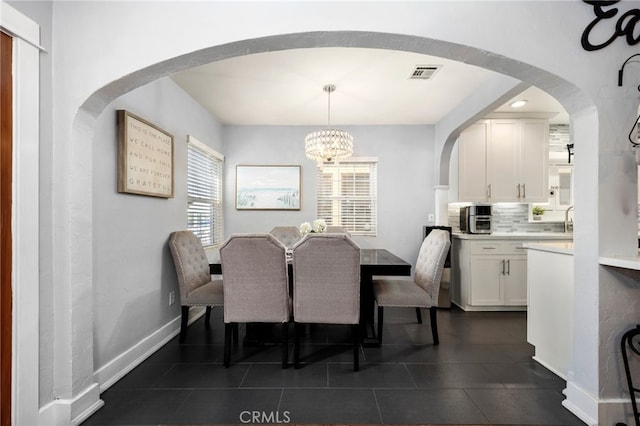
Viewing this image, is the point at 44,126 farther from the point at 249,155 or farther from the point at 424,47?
the point at 249,155

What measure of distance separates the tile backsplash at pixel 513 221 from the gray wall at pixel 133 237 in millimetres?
3726

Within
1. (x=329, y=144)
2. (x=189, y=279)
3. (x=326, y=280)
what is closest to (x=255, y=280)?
(x=326, y=280)

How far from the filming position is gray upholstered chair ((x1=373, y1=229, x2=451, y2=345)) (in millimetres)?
2596

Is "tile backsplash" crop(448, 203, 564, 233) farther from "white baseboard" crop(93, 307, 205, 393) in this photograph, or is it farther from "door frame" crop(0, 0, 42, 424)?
"door frame" crop(0, 0, 42, 424)

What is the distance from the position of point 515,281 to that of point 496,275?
9.1 inches

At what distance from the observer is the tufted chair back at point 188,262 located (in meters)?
2.72

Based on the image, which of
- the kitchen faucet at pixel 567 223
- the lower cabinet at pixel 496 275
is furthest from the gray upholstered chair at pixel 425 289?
the kitchen faucet at pixel 567 223

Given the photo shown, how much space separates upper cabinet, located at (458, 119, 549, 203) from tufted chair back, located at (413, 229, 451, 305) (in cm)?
151

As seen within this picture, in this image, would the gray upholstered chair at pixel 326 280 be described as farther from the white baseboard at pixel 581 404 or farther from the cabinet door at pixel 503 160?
the cabinet door at pixel 503 160

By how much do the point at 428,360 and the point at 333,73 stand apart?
2621mm

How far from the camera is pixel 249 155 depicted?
452 cm

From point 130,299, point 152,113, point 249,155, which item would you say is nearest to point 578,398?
point 130,299

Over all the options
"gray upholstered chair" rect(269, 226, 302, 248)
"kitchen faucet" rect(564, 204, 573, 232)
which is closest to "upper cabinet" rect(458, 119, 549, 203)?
"kitchen faucet" rect(564, 204, 573, 232)

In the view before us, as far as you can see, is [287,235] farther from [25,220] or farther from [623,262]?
[623,262]
